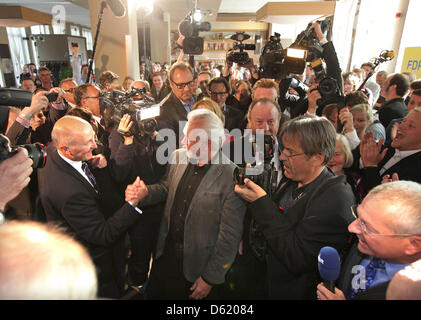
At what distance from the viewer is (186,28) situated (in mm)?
3695

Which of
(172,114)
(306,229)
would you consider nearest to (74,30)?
(172,114)

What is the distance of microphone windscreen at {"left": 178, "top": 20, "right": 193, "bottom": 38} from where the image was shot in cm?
367

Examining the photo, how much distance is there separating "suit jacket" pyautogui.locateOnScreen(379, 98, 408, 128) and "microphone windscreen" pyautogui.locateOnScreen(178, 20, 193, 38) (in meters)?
2.72

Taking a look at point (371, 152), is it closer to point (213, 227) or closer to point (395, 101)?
point (213, 227)

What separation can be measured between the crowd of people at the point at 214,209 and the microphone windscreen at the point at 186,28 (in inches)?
72.3

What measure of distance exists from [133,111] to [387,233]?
1.61 m

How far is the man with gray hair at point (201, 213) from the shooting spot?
1466 millimetres

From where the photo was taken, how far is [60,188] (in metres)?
1.41

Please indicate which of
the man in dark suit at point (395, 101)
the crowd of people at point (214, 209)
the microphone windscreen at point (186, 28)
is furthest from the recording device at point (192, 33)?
the man in dark suit at point (395, 101)

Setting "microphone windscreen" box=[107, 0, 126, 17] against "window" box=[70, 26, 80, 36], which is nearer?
"microphone windscreen" box=[107, 0, 126, 17]

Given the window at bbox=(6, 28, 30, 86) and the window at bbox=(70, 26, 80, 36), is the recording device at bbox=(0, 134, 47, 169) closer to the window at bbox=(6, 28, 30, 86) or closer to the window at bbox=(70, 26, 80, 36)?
the window at bbox=(6, 28, 30, 86)

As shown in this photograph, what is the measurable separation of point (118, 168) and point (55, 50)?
9.63 m

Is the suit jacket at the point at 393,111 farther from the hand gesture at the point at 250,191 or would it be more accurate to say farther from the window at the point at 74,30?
the window at the point at 74,30

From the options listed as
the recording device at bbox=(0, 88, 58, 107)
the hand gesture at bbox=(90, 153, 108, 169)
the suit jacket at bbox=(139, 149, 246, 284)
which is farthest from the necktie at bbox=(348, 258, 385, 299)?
the hand gesture at bbox=(90, 153, 108, 169)
